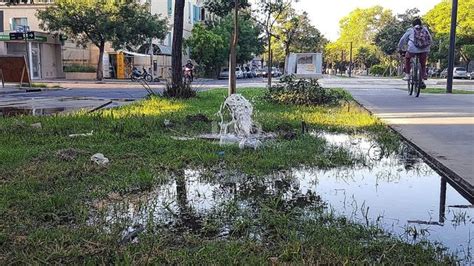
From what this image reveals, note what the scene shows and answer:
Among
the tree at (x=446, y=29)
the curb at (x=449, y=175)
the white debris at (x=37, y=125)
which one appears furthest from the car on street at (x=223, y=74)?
the curb at (x=449, y=175)

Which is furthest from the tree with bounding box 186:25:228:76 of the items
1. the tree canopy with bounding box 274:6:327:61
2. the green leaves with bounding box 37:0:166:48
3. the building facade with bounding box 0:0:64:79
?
the building facade with bounding box 0:0:64:79

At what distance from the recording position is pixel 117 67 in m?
44.7

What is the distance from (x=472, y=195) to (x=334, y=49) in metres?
93.0

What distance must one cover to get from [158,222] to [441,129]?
5576mm

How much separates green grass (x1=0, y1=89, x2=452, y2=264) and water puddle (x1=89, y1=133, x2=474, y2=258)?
36mm

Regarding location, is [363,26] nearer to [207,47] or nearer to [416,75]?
[207,47]

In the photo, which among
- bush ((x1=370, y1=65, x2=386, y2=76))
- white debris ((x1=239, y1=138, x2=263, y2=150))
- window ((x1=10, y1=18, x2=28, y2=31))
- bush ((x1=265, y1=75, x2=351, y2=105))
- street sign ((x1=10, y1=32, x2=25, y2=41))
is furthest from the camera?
bush ((x1=370, y1=65, x2=386, y2=76))

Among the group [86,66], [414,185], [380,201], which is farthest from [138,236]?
[86,66]

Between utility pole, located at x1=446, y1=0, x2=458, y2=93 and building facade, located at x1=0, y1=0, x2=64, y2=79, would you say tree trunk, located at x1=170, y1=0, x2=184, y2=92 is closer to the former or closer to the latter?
utility pole, located at x1=446, y1=0, x2=458, y2=93

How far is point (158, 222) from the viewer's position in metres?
3.52

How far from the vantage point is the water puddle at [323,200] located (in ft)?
11.4

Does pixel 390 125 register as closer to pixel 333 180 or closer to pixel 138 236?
pixel 333 180

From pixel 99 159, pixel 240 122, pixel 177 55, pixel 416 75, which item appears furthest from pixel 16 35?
pixel 99 159

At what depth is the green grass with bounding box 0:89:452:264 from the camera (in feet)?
9.45
